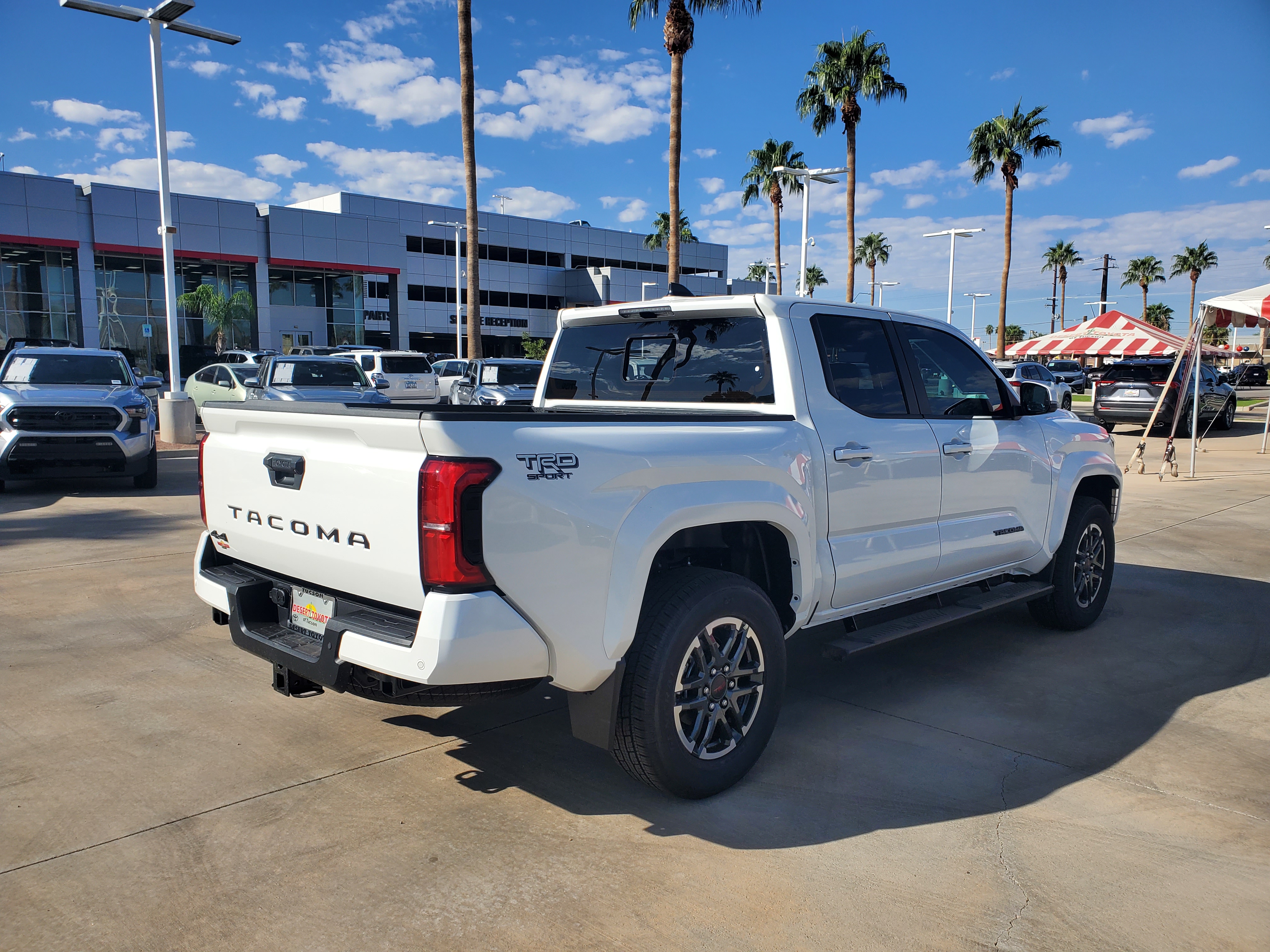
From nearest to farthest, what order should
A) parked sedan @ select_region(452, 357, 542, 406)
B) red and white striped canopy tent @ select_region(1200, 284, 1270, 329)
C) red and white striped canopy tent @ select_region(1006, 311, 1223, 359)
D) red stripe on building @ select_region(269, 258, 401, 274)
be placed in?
red and white striped canopy tent @ select_region(1200, 284, 1270, 329), red and white striped canopy tent @ select_region(1006, 311, 1223, 359), parked sedan @ select_region(452, 357, 542, 406), red stripe on building @ select_region(269, 258, 401, 274)

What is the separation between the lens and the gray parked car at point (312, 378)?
15352mm

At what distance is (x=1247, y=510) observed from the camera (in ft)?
36.0

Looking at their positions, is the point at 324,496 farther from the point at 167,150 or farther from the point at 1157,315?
the point at 1157,315

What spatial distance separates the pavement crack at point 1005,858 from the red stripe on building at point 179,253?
44.3 metres

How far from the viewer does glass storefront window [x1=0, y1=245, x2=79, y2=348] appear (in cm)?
4097

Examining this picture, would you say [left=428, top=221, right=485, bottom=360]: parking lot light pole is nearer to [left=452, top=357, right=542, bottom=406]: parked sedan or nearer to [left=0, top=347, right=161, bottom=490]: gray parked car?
[left=452, top=357, right=542, bottom=406]: parked sedan

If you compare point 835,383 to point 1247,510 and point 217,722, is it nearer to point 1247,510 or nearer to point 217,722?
point 217,722

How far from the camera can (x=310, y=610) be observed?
3.36 m

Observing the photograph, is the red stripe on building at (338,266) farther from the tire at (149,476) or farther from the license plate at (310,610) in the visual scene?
the license plate at (310,610)

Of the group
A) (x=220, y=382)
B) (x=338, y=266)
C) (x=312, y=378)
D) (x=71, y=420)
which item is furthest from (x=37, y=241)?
(x=71, y=420)

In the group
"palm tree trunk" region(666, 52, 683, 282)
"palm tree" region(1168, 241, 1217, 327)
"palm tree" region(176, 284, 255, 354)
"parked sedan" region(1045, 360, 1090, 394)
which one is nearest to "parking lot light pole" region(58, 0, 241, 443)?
"palm tree trunk" region(666, 52, 683, 282)

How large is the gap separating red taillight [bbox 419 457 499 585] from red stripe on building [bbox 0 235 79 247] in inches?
1833

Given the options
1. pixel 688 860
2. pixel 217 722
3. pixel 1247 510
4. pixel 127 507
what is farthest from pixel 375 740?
pixel 1247 510

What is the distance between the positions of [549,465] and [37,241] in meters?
47.1
